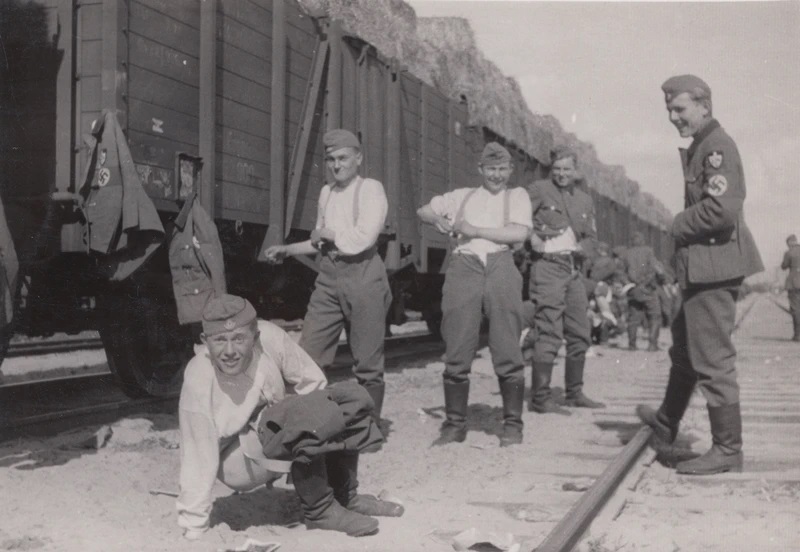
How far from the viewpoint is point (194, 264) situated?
18.5 ft

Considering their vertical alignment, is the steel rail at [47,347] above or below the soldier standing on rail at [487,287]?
below

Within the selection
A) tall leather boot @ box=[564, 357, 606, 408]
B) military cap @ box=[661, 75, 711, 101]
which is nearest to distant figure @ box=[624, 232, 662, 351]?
tall leather boot @ box=[564, 357, 606, 408]

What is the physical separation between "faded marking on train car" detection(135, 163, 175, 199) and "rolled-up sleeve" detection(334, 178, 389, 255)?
131cm

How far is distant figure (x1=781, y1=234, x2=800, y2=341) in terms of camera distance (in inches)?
645

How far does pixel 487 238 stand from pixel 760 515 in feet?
7.42

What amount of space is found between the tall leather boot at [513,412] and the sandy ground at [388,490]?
95 mm

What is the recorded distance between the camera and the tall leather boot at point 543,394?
6973 mm

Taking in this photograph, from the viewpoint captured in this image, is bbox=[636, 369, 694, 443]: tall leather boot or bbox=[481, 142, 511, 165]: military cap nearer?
bbox=[636, 369, 694, 443]: tall leather boot

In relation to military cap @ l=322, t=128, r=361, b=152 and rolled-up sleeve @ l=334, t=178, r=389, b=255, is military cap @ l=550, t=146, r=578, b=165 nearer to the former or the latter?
rolled-up sleeve @ l=334, t=178, r=389, b=255

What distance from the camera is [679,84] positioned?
4879mm

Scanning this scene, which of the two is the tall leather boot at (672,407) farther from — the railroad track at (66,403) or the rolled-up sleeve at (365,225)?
the railroad track at (66,403)

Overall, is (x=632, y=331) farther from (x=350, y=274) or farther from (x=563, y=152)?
(x=350, y=274)

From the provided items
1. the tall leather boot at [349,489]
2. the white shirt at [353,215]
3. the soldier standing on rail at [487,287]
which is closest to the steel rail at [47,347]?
the white shirt at [353,215]

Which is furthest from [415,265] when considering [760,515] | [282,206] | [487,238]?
[760,515]
